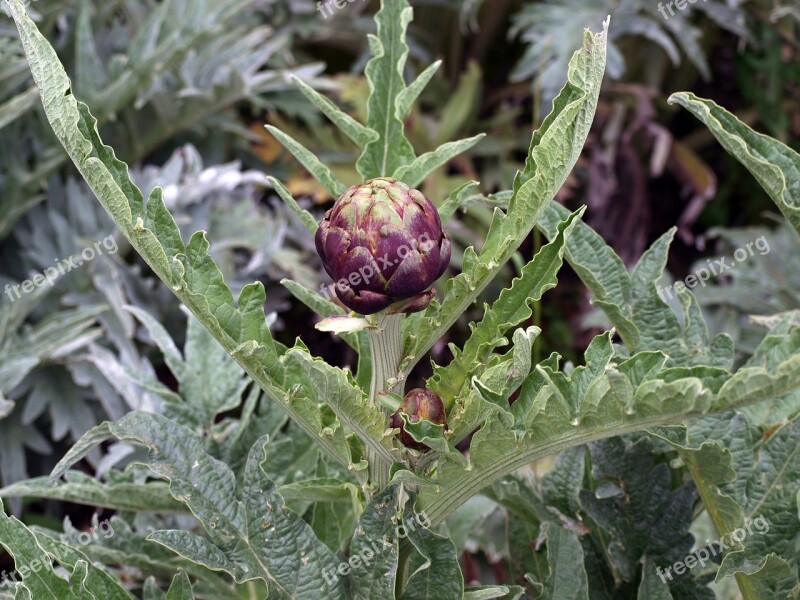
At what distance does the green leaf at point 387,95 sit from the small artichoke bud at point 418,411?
0.21 meters

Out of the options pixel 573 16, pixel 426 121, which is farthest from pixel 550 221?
pixel 426 121

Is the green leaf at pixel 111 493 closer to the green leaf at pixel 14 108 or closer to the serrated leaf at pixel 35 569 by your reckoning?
the serrated leaf at pixel 35 569

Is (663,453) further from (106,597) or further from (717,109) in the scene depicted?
(106,597)

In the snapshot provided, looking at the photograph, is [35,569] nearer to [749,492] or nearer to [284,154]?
[749,492]

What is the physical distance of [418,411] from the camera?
0.58 meters

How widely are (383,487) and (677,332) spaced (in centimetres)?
29

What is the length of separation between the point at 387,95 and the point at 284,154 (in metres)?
1.57

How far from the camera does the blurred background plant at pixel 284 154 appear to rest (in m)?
1.58

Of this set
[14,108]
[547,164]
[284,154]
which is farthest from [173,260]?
[284,154]

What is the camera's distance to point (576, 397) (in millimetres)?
545

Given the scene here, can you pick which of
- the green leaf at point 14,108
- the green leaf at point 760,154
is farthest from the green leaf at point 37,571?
the green leaf at point 14,108

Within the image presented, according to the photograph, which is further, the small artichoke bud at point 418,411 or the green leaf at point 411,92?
the green leaf at point 411,92

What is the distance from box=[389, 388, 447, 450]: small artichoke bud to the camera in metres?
0.58

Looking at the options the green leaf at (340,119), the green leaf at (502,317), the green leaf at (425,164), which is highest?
the green leaf at (340,119)
